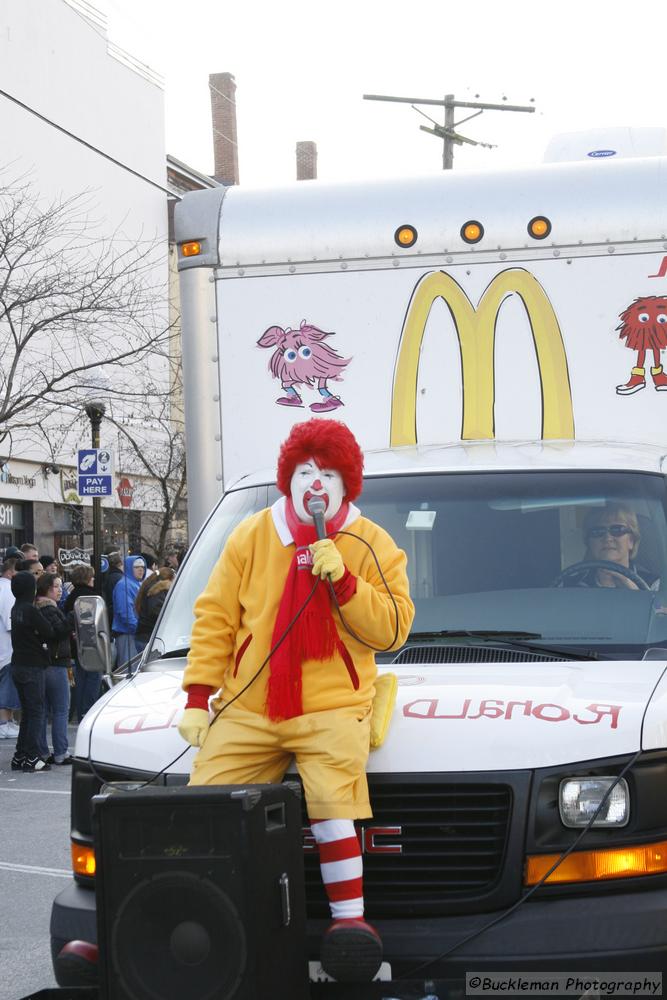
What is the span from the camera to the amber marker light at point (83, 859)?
4387mm

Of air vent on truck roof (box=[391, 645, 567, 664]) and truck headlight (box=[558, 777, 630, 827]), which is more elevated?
→ air vent on truck roof (box=[391, 645, 567, 664])

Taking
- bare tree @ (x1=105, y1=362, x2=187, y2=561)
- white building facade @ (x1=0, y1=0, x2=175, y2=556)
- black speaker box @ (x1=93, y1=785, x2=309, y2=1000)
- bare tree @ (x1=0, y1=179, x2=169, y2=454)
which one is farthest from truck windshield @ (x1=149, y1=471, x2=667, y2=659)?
bare tree @ (x1=105, y1=362, x2=187, y2=561)

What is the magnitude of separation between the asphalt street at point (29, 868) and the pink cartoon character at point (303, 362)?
280 cm

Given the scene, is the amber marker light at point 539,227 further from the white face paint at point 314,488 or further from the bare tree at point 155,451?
the bare tree at point 155,451

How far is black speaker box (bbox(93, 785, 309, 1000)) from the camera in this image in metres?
3.63

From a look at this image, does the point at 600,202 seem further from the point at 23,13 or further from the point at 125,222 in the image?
the point at 125,222

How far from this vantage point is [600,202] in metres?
6.60

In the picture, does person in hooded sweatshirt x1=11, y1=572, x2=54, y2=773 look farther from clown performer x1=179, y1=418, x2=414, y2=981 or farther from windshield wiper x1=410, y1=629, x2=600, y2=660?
clown performer x1=179, y1=418, x2=414, y2=981

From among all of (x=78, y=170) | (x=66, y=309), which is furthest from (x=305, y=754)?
(x=78, y=170)

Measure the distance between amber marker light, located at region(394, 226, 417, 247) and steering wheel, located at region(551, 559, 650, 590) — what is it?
2.17 meters

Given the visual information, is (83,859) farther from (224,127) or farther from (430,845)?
(224,127)

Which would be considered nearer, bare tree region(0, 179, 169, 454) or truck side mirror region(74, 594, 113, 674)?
truck side mirror region(74, 594, 113, 674)

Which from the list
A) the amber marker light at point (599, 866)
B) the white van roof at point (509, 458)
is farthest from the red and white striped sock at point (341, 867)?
the white van roof at point (509, 458)

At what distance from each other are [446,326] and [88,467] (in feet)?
38.0
